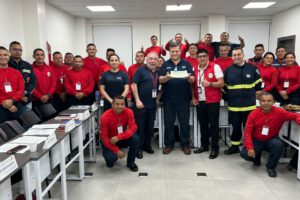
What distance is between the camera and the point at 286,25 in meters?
7.34

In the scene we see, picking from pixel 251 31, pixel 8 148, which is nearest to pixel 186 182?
pixel 8 148

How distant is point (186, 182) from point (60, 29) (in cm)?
552

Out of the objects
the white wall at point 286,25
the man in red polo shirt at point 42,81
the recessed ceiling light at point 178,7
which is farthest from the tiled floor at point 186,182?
the white wall at point 286,25

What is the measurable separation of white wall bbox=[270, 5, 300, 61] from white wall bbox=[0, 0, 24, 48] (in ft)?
21.1

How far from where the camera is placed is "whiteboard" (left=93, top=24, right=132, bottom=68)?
8430 mm

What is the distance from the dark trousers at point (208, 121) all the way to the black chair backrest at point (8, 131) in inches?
96.1

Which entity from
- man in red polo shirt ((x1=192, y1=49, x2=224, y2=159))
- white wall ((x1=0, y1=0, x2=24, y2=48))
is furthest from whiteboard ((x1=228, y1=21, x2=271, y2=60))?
white wall ((x1=0, y1=0, x2=24, y2=48))

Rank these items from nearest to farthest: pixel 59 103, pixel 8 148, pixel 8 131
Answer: pixel 8 148 → pixel 8 131 → pixel 59 103

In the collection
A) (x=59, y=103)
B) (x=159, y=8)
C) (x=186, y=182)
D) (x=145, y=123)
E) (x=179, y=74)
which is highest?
(x=159, y=8)

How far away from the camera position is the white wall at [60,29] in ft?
20.2

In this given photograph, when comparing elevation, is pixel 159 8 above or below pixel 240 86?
above

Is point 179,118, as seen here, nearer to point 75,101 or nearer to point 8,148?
point 75,101

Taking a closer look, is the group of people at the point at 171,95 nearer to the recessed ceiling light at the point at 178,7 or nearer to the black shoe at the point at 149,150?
the black shoe at the point at 149,150

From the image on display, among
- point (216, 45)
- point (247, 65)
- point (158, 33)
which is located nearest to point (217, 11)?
point (158, 33)
